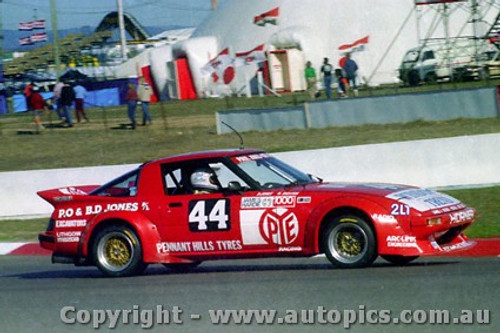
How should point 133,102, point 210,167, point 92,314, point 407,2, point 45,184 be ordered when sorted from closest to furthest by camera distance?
point 92,314
point 210,167
point 45,184
point 133,102
point 407,2

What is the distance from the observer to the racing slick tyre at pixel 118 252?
9906 millimetres

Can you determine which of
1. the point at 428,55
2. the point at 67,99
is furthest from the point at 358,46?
the point at 67,99

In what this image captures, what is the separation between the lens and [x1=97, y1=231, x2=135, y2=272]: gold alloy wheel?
9953mm

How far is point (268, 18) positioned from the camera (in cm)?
4622

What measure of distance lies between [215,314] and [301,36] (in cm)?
3766

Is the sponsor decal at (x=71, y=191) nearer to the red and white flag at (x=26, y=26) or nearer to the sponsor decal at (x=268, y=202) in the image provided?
the sponsor decal at (x=268, y=202)

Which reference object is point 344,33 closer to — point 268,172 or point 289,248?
point 268,172

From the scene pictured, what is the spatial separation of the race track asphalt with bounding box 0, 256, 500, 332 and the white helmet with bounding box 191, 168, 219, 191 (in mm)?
908

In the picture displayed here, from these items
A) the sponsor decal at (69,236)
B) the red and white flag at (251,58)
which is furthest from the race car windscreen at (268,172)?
the red and white flag at (251,58)

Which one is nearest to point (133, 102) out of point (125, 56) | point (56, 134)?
point (56, 134)

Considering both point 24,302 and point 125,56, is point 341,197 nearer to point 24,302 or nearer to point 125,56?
point 24,302

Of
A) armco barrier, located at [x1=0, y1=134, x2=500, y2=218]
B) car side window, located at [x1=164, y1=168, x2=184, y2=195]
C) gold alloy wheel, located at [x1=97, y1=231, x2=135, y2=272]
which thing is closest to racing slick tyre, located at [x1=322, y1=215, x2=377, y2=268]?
car side window, located at [x1=164, y1=168, x2=184, y2=195]

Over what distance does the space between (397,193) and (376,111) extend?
572 inches

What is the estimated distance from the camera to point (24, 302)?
8.72m
